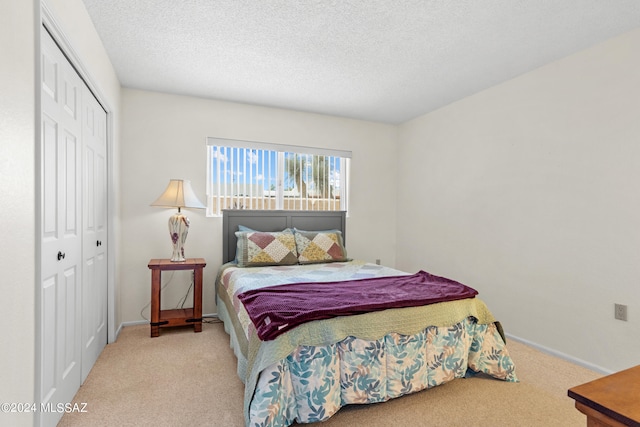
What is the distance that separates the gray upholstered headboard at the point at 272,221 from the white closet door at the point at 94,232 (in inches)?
48.9

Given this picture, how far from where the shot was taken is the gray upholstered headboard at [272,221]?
12.2 feet

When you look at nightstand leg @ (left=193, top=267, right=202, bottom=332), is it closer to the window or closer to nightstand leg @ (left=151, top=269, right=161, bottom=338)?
nightstand leg @ (left=151, top=269, right=161, bottom=338)

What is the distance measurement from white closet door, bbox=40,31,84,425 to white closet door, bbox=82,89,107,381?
0.14m

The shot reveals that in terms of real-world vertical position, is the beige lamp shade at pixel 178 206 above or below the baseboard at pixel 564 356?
above

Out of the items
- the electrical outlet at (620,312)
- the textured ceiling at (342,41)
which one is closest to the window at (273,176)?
the textured ceiling at (342,41)

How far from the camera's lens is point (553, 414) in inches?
72.4

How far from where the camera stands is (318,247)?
11.7ft

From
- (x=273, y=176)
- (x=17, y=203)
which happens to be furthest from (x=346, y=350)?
(x=273, y=176)

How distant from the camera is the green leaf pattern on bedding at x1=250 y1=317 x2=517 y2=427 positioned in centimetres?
165

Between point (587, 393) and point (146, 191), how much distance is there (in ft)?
12.2

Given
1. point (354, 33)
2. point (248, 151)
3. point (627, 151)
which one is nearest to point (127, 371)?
point (248, 151)

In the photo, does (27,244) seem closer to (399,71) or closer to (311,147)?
(399,71)

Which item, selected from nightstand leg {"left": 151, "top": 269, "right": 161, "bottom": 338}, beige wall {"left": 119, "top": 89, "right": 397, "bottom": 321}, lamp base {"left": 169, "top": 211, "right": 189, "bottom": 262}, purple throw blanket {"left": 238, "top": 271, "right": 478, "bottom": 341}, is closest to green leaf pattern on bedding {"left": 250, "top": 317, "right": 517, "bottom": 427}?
purple throw blanket {"left": 238, "top": 271, "right": 478, "bottom": 341}

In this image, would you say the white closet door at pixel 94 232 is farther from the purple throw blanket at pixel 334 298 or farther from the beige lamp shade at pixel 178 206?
the purple throw blanket at pixel 334 298
